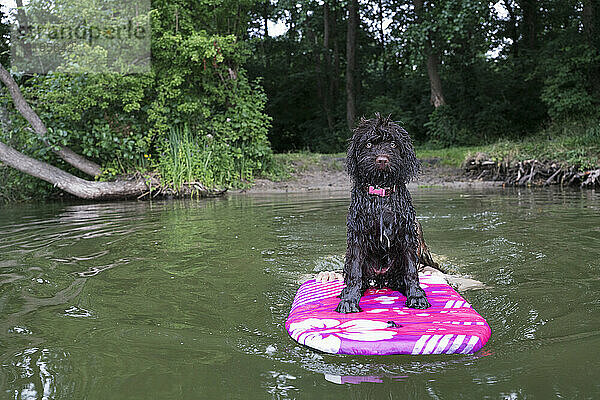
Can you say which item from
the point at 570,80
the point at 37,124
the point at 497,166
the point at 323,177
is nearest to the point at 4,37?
the point at 37,124

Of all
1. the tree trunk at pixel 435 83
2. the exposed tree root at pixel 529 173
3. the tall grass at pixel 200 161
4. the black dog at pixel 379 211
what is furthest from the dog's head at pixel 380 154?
the tree trunk at pixel 435 83

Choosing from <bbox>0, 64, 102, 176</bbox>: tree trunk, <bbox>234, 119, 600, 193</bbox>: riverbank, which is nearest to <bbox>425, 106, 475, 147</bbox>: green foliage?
<bbox>234, 119, 600, 193</bbox>: riverbank

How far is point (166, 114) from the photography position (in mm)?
15672

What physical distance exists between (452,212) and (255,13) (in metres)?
26.0

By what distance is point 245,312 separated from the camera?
4.10m

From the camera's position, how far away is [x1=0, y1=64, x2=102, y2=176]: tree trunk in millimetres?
13789

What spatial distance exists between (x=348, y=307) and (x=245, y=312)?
851mm

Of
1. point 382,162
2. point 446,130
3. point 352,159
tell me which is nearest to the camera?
point 382,162

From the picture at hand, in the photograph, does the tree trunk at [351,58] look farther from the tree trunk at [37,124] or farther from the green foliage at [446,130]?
the tree trunk at [37,124]

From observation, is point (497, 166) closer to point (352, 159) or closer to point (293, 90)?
point (352, 159)

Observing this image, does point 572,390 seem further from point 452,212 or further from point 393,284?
point 452,212

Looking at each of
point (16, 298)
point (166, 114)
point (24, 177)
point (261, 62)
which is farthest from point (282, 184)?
point (261, 62)

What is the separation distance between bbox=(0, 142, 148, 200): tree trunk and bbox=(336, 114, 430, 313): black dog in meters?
11.5

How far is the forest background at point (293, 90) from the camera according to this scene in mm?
14703
